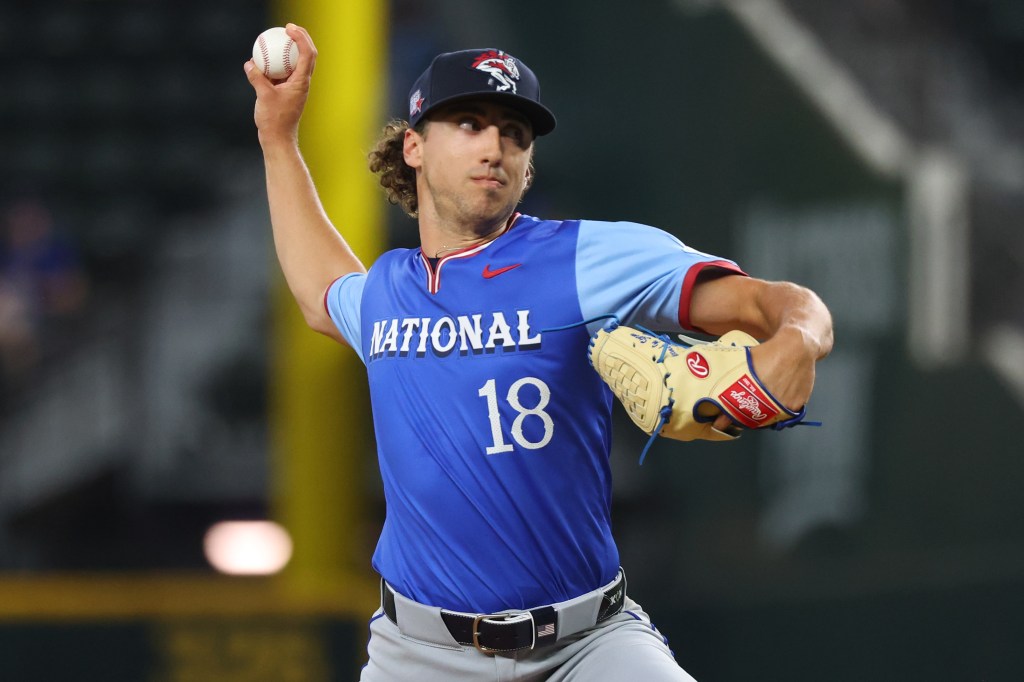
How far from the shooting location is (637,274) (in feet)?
8.27

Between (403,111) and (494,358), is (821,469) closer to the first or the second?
(403,111)

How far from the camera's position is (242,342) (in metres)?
7.26

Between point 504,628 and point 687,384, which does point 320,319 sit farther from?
point 687,384

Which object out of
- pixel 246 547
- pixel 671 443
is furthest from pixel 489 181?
pixel 246 547

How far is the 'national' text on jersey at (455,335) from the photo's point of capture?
2570mm

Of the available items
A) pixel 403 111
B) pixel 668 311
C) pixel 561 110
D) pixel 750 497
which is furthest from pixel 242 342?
pixel 668 311

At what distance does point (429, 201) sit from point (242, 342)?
458 cm

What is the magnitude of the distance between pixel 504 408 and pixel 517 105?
0.59m

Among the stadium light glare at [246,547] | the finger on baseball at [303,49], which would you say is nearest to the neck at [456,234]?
the finger on baseball at [303,49]

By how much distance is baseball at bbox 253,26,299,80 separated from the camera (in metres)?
3.13

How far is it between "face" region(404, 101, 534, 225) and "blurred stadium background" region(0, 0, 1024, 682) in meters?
2.58

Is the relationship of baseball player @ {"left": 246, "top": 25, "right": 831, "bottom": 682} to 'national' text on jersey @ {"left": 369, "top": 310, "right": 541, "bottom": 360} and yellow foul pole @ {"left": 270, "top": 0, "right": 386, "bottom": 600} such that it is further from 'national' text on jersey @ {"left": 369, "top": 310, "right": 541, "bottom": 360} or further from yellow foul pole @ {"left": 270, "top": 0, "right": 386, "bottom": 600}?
yellow foul pole @ {"left": 270, "top": 0, "right": 386, "bottom": 600}

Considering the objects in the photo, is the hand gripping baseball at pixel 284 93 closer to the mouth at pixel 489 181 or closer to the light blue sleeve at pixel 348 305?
the light blue sleeve at pixel 348 305

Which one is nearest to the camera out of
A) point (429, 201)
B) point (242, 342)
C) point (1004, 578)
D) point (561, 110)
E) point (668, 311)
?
point (668, 311)
